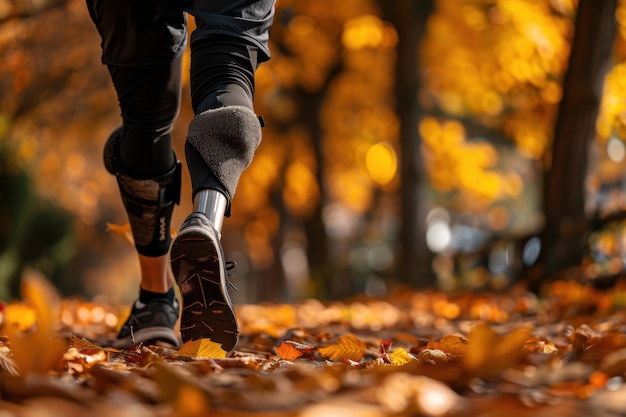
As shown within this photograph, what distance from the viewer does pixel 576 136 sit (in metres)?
6.75

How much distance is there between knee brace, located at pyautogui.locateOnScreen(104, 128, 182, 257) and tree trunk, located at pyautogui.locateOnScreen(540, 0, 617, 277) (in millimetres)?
4681

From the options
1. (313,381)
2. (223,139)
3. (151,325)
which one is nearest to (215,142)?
(223,139)

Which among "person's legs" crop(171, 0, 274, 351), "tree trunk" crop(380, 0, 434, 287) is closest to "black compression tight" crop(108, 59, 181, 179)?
"person's legs" crop(171, 0, 274, 351)

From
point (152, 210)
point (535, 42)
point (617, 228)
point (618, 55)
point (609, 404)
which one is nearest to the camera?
point (609, 404)

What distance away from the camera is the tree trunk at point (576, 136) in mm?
6438

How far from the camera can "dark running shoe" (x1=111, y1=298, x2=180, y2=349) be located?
2.68 metres

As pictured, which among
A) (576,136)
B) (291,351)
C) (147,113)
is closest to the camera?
(291,351)

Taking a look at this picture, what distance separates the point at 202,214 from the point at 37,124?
10283 mm

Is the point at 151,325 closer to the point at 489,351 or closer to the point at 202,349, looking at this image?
the point at 202,349

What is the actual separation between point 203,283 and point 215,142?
0.40 meters

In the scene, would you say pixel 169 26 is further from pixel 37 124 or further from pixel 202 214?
pixel 37 124

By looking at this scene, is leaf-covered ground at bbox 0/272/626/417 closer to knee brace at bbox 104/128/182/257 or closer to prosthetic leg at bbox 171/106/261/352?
prosthetic leg at bbox 171/106/261/352

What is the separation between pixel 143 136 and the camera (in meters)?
2.61

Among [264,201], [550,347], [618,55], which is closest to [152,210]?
[550,347]
